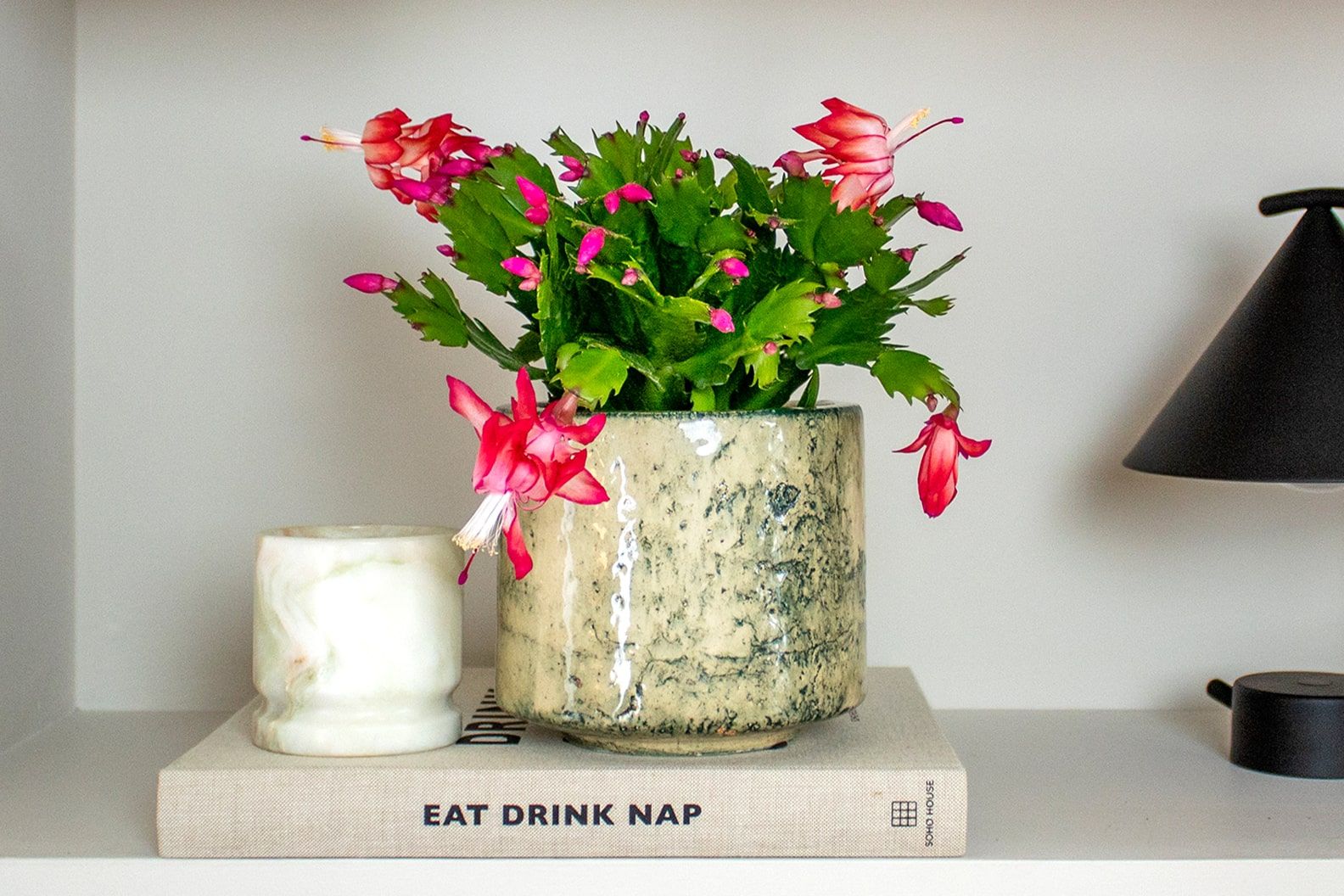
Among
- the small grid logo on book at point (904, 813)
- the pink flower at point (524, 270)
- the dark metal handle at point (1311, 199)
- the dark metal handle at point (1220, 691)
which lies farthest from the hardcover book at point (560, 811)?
the dark metal handle at point (1311, 199)

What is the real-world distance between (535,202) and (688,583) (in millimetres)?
187

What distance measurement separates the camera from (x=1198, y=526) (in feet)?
3.22

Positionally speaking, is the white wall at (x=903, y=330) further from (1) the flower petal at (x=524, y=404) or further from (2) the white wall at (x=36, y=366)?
(1) the flower petal at (x=524, y=404)

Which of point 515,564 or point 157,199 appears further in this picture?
point 157,199

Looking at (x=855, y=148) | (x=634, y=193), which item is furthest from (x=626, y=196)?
(x=855, y=148)

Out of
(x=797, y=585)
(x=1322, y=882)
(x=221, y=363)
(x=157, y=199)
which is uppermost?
(x=157, y=199)

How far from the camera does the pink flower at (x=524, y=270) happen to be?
60 centimetres

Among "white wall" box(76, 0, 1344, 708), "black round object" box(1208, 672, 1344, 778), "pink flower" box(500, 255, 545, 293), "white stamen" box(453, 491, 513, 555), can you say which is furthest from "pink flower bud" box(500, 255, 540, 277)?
"black round object" box(1208, 672, 1344, 778)

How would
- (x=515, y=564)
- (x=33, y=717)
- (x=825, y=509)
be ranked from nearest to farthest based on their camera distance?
(x=515, y=564) < (x=825, y=509) < (x=33, y=717)

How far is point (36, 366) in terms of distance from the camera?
0.91 meters

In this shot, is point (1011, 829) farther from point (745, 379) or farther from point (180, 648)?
point (180, 648)

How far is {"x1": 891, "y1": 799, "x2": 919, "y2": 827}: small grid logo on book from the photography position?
0.63 metres

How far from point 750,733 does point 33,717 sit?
20.5 inches

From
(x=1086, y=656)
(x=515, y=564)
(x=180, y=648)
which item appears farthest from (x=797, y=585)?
(x=180, y=648)
